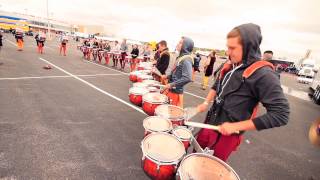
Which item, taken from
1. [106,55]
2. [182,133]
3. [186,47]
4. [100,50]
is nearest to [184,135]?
[182,133]

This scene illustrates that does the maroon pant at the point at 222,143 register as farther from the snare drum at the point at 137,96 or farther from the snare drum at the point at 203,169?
the snare drum at the point at 137,96

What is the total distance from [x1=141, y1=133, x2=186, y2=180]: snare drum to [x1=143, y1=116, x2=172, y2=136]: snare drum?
0.90ft

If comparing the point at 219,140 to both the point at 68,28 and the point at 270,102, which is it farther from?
the point at 68,28

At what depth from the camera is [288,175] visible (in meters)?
4.03

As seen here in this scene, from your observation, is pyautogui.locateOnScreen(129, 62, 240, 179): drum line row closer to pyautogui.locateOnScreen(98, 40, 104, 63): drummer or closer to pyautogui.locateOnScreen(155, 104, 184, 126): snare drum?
pyautogui.locateOnScreen(155, 104, 184, 126): snare drum

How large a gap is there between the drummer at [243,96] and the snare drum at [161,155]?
423 millimetres

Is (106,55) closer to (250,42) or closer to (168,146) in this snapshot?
(168,146)

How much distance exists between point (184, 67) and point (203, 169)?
235 centimetres

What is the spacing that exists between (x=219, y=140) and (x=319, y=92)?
14.8m

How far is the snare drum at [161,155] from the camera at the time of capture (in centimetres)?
213

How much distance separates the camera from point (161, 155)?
2.28 metres

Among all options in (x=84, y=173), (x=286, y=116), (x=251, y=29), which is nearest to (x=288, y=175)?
(x=286, y=116)

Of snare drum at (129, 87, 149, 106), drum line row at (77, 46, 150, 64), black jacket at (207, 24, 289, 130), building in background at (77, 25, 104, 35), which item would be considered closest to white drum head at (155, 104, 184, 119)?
snare drum at (129, 87, 149, 106)

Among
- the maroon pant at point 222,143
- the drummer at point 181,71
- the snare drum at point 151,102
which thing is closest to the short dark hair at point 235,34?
the maroon pant at point 222,143
